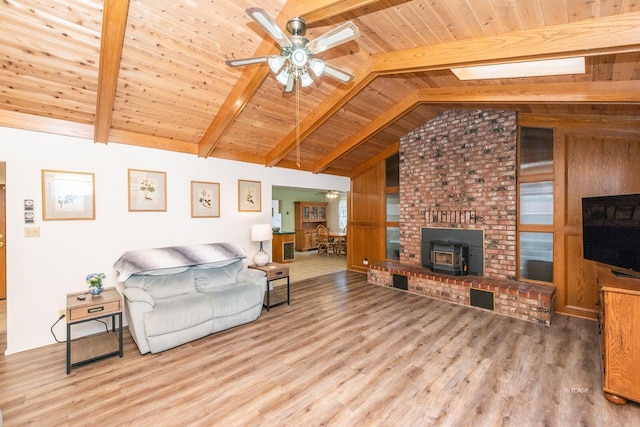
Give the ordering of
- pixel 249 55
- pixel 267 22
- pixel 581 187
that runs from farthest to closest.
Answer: pixel 581 187, pixel 249 55, pixel 267 22

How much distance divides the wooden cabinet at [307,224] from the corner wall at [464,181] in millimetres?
5166

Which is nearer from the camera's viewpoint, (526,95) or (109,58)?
(109,58)

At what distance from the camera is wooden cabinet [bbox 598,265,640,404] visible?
2090 millimetres

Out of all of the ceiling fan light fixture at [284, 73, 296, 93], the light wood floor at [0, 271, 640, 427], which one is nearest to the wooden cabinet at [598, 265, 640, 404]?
the light wood floor at [0, 271, 640, 427]

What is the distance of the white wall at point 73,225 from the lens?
3.00m

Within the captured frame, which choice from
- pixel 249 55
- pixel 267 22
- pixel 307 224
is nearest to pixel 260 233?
pixel 249 55

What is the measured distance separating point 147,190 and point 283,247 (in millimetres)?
4746

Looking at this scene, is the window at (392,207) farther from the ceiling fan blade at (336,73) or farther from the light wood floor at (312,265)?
the ceiling fan blade at (336,73)

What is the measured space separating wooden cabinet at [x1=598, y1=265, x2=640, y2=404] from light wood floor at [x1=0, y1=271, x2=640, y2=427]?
0.14 metres

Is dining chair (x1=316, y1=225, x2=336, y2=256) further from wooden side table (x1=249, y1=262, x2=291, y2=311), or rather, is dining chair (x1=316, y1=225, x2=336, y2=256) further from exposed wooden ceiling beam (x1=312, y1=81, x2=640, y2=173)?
exposed wooden ceiling beam (x1=312, y1=81, x2=640, y2=173)

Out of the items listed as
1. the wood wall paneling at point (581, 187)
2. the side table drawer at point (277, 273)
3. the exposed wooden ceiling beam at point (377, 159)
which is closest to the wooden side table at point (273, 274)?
the side table drawer at point (277, 273)

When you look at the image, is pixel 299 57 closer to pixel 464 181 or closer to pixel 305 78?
pixel 305 78

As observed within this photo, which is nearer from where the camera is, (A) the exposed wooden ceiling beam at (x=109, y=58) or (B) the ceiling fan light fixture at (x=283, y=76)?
(A) the exposed wooden ceiling beam at (x=109, y=58)

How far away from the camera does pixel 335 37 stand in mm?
1960
